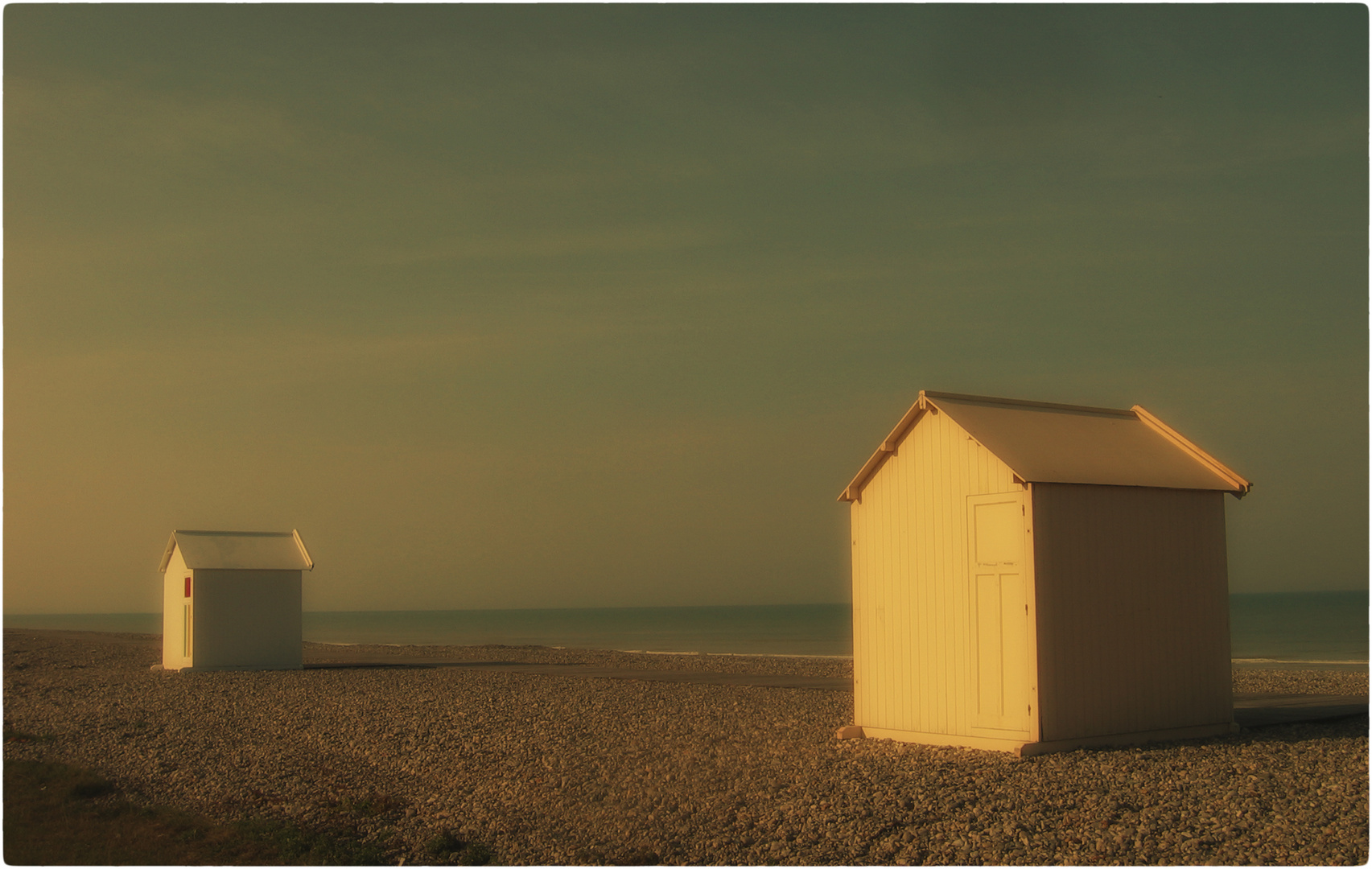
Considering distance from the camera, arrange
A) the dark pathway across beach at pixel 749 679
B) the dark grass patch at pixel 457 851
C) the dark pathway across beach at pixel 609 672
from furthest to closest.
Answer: the dark pathway across beach at pixel 609 672
the dark pathway across beach at pixel 749 679
the dark grass patch at pixel 457 851

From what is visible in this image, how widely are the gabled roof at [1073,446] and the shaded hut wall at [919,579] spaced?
0.15 meters

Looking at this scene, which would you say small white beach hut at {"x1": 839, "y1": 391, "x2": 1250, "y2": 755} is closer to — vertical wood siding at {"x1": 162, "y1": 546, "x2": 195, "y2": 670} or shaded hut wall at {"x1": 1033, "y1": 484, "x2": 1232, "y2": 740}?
shaded hut wall at {"x1": 1033, "y1": 484, "x2": 1232, "y2": 740}

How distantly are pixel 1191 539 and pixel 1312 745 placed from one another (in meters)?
2.38

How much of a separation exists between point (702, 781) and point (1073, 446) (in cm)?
556

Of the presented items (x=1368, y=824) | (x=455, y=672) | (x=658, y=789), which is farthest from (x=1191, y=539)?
(x=455, y=672)

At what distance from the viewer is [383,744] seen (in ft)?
45.5

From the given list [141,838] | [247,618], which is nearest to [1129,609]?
[141,838]

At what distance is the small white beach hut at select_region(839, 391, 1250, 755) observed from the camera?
11328mm

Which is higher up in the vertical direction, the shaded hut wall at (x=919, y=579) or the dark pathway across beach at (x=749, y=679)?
the shaded hut wall at (x=919, y=579)

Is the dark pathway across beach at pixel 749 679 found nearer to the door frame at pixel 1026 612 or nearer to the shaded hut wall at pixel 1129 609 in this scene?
the shaded hut wall at pixel 1129 609

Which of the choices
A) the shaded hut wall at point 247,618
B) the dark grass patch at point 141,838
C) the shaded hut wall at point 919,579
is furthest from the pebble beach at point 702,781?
the shaded hut wall at point 247,618

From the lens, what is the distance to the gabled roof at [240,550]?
2570cm

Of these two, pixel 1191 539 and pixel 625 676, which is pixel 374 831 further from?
pixel 625 676

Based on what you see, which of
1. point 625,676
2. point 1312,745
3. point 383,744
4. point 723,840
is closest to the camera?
point 723,840
